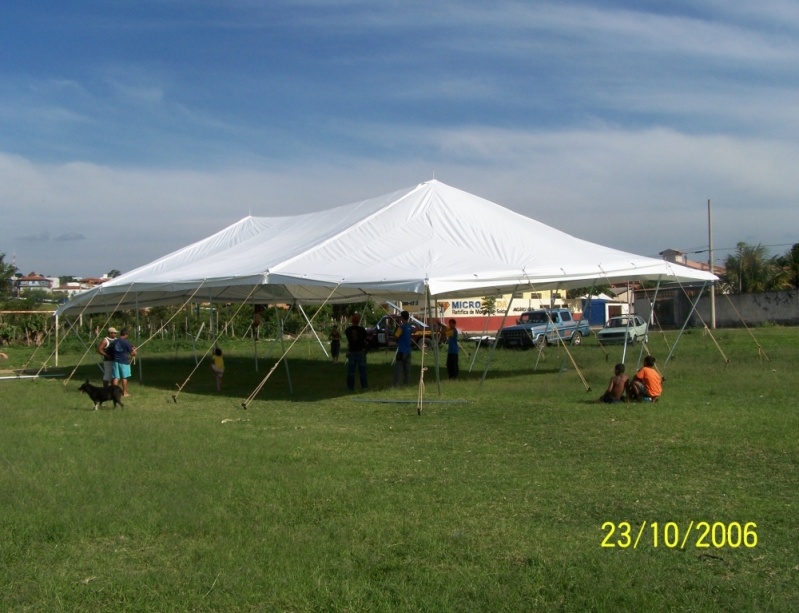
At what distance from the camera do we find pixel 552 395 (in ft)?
48.5

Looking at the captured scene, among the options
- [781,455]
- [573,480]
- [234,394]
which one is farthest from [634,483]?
[234,394]

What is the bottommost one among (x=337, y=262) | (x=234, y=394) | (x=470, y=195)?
(x=234, y=394)

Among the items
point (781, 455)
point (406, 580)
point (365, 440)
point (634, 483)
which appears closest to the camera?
point (406, 580)

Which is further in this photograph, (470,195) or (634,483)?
(470,195)

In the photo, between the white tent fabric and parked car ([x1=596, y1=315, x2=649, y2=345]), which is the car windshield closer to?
parked car ([x1=596, y1=315, x2=649, y2=345])

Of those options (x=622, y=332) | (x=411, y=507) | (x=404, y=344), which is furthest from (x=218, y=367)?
(x=622, y=332)

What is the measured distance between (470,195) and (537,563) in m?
15.8

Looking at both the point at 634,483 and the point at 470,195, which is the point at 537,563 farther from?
the point at 470,195

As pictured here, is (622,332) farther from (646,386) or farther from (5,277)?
(5,277)

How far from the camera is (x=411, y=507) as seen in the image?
704cm

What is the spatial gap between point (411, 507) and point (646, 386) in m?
7.37
